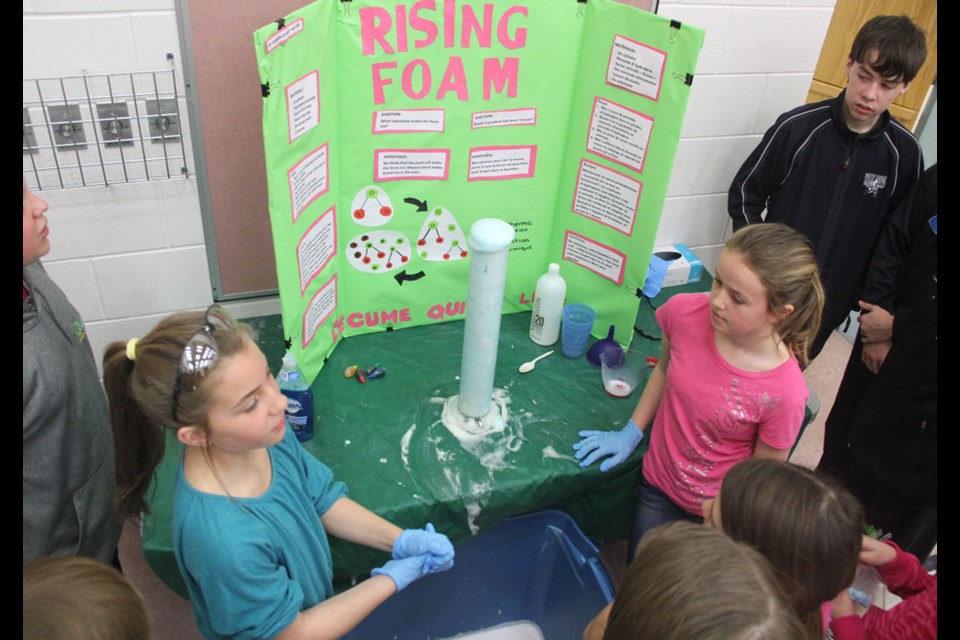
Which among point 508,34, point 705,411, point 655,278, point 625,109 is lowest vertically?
point 655,278

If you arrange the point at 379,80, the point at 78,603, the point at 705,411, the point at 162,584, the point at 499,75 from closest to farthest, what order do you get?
the point at 78,603
the point at 705,411
the point at 379,80
the point at 499,75
the point at 162,584

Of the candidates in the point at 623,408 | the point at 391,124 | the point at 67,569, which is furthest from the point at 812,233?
the point at 67,569

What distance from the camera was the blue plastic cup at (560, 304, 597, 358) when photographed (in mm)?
2090

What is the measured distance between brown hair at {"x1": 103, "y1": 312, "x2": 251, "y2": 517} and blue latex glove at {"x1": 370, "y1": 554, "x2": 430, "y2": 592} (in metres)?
0.52

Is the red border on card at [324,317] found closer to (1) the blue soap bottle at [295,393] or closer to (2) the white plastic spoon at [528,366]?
(1) the blue soap bottle at [295,393]

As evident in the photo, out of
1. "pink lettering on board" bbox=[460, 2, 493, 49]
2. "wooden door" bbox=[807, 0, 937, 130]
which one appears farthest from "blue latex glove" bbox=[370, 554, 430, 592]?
"wooden door" bbox=[807, 0, 937, 130]

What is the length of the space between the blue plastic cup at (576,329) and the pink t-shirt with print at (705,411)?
354 mm

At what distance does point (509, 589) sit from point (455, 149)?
122cm

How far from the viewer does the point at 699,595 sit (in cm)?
90

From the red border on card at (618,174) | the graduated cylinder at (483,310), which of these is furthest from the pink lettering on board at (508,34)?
the graduated cylinder at (483,310)

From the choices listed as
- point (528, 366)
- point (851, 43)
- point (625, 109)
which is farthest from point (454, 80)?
point (851, 43)

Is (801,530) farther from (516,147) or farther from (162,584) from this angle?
(162,584)

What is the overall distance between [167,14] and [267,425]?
3.50 ft

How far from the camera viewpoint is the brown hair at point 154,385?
112 cm
